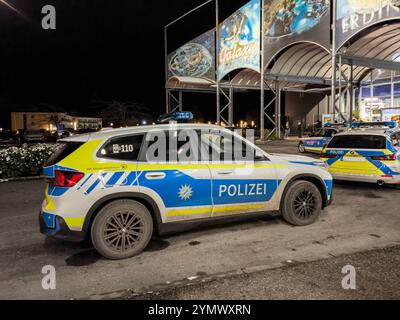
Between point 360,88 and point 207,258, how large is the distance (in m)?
35.0

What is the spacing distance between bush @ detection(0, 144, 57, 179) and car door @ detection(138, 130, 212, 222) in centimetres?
792

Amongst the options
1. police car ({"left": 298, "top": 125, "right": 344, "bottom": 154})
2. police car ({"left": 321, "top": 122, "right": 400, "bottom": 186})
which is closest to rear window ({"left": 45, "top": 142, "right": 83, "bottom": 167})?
police car ({"left": 321, "top": 122, "right": 400, "bottom": 186})

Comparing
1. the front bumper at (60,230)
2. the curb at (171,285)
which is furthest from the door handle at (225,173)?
the front bumper at (60,230)

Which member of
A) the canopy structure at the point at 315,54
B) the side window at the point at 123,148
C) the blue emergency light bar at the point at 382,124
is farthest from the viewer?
the canopy structure at the point at 315,54

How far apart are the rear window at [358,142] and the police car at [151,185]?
337 centimetres

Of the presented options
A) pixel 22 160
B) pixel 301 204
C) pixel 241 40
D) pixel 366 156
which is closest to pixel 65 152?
pixel 301 204

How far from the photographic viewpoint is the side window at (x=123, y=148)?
13.7 feet

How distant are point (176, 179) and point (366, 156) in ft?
17.6

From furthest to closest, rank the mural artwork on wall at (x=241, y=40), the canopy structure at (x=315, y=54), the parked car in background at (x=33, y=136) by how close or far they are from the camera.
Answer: the parked car in background at (x=33, y=136) → the mural artwork on wall at (x=241, y=40) → the canopy structure at (x=315, y=54)

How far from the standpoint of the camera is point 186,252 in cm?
435

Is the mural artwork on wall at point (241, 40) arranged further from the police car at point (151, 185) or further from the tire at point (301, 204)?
the police car at point (151, 185)

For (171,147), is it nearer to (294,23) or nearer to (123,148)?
(123,148)

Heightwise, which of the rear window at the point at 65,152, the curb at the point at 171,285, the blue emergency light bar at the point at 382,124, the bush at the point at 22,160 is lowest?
the curb at the point at 171,285
